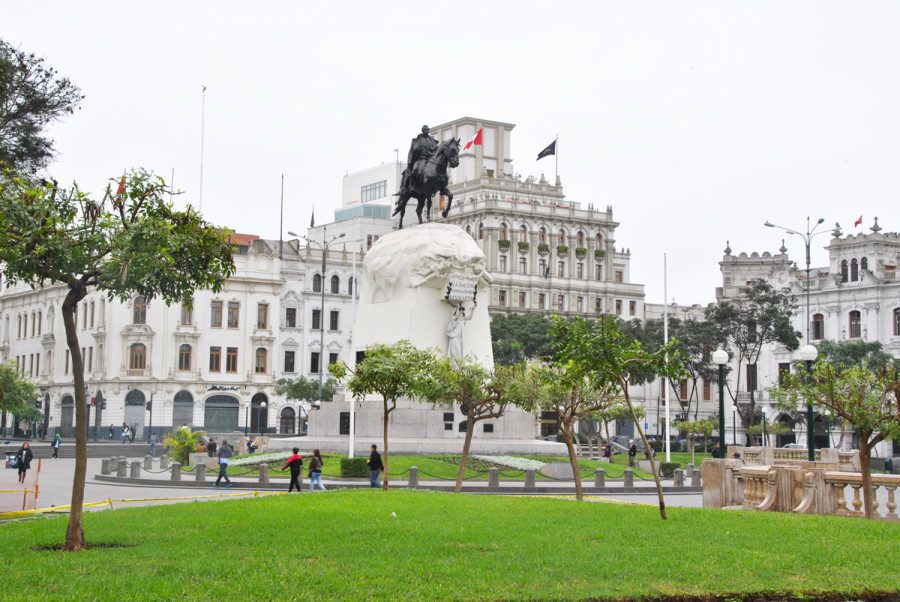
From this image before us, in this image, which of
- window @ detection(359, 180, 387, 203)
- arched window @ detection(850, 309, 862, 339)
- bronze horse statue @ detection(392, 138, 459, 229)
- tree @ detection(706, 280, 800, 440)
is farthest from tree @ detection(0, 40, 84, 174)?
window @ detection(359, 180, 387, 203)

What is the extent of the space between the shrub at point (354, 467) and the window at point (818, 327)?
2263 inches

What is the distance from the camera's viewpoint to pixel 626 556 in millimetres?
14289

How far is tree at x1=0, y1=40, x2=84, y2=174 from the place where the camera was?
79.8 feet

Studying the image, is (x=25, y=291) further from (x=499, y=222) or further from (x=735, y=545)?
(x=735, y=545)

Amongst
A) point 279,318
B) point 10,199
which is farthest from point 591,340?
point 279,318

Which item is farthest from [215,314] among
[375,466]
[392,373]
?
[392,373]

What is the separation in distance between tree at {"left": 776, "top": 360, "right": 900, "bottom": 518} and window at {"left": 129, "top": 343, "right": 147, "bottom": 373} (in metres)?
62.4

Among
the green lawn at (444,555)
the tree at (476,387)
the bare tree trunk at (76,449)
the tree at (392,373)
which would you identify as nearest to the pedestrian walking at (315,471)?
the tree at (392,373)

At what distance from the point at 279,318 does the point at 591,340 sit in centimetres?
6756

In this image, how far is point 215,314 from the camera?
264 feet

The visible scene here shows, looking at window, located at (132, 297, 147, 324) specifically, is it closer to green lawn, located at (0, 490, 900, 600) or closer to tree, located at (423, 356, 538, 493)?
tree, located at (423, 356, 538, 493)

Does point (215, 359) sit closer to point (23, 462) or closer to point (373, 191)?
point (373, 191)

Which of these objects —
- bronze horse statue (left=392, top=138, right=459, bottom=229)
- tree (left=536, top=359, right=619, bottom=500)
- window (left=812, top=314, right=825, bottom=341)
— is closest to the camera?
tree (left=536, top=359, right=619, bottom=500)

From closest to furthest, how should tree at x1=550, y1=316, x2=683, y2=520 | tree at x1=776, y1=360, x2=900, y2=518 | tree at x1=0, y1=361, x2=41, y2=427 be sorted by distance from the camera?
tree at x1=550, y1=316, x2=683, y2=520 → tree at x1=776, y1=360, x2=900, y2=518 → tree at x1=0, y1=361, x2=41, y2=427
